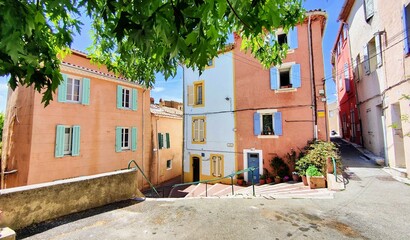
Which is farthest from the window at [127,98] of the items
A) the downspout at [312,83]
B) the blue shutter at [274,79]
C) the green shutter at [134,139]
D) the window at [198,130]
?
the downspout at [312,83]

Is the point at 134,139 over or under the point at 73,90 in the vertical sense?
under

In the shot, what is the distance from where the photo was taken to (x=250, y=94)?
13.3 metres

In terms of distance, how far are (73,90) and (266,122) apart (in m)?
11.3

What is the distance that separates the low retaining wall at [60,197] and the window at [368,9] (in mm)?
12874

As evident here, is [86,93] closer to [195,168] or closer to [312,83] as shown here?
[195,168]

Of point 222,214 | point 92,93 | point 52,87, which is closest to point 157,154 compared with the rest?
point 92,93

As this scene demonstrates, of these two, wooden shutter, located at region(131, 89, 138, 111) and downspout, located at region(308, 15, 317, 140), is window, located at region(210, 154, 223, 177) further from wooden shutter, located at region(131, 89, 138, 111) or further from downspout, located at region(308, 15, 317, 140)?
wooden shutter, located at region(131, 89, 138, 111)

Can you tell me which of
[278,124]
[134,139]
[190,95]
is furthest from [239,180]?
[134,139]

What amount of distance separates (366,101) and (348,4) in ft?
22.1

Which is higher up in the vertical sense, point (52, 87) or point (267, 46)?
point (267, 46)

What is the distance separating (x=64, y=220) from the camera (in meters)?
4.50

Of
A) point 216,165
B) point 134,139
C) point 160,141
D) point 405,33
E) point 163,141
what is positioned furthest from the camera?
point 163,141

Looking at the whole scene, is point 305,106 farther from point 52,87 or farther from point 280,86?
point 52,87

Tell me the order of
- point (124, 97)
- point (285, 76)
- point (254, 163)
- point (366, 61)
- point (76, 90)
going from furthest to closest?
point (124, 97)
point (285, 76)
point (254, 163)
point (76, 90)
point (366, 61)
